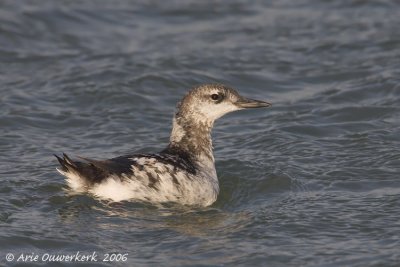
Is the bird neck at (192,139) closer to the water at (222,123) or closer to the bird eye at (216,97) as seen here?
the bird eye at (216,97)

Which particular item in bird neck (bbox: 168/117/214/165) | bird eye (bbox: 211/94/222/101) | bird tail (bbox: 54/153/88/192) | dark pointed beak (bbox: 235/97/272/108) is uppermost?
bird eye (bbox: 211/94/222/101)

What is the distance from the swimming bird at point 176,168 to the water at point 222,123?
17cm

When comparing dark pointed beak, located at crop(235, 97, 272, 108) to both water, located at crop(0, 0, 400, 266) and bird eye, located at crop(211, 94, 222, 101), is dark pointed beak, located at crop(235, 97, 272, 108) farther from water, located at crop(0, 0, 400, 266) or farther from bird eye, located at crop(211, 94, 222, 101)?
water, located at crop(0, 0, 400, 266)

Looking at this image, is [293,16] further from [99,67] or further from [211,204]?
[211,204]

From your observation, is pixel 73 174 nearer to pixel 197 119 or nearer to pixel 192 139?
pixel 192 139

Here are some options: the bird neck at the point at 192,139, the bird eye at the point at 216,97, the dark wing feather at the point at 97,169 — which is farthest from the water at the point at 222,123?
the bird eye at the point at 216,97

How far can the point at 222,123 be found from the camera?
14.3 metres

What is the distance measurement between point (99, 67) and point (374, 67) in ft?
14.5

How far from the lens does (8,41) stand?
17.5 meters

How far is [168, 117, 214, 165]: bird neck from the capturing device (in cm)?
1124

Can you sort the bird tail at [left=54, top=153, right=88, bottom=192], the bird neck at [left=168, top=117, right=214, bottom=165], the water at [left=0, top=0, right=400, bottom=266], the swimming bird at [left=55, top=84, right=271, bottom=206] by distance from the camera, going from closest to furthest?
the water at [left=0, top=0, right=400, bottom=266]
the bird tail at [left=54, top=153, right=88, bottom=192]
the swimming bird at [left=55, top=84, right=271, bottom=206]
the bird neck at [left=168, top=117, right=214, bottom=165]

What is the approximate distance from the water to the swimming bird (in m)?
0.17

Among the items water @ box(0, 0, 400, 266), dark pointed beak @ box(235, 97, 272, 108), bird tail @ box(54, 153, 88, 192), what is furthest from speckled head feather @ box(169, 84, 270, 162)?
bird tail @ box(54, 153, 88, 192)

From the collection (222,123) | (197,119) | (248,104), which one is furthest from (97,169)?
(222,123)
